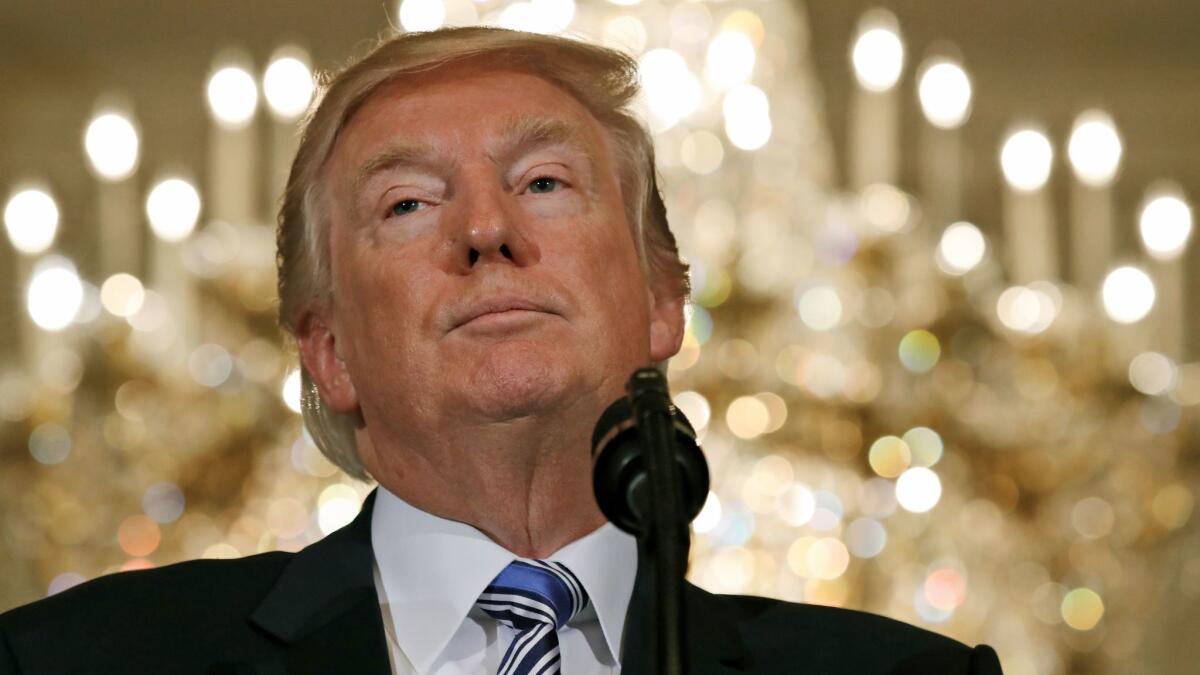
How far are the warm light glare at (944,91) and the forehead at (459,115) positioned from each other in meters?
1.61

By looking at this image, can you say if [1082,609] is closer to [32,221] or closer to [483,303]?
[483,303]

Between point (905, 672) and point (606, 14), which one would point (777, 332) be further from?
point (905, 672)

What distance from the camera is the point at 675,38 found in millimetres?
3209

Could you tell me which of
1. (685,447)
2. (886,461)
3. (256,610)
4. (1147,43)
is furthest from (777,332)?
(1147,43)

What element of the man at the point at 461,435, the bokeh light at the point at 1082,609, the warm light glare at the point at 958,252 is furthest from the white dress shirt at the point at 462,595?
the bokeh light at the point at 1082,609

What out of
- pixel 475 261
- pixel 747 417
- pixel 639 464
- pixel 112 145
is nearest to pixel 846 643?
pixel 475 261

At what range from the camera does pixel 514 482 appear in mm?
1831

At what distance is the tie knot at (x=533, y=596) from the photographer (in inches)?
68.1

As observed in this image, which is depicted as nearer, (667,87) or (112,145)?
(667,87)

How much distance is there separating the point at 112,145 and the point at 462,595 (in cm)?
214

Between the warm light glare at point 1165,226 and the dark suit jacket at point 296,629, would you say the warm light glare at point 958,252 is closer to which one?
the warm light glare at point 1165,226

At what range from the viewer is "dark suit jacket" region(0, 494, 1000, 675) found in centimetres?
163

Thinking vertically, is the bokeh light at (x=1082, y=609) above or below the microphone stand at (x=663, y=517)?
below

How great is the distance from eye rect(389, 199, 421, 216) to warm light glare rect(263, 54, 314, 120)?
165 centimetres
